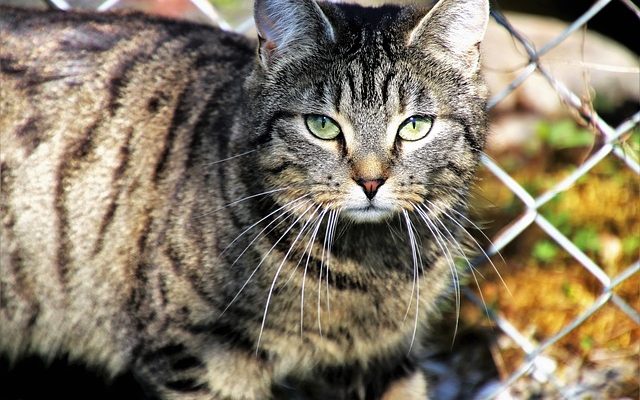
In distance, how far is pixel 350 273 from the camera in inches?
73.9

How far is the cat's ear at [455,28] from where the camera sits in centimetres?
169

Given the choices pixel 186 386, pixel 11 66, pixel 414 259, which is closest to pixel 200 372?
pixel 186 386

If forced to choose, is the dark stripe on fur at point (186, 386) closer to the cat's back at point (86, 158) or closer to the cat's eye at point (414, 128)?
the cat's back at point (86, 158)

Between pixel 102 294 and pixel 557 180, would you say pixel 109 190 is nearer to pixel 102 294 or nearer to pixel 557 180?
pixel 102 294

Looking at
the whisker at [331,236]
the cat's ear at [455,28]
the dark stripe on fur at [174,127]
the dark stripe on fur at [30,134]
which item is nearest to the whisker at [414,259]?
the whisker at [331,236]

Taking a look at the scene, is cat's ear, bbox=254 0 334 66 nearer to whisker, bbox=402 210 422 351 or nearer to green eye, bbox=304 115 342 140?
green eye, bbox=304 115 342 140

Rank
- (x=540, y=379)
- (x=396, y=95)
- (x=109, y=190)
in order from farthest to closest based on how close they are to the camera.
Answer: (x=540, y=379)
(x=109, y=190)
(x=396, y=95)

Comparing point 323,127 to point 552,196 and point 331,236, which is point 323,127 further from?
point 552,196

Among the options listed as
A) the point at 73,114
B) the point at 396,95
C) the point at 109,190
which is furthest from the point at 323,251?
the point at 73,114

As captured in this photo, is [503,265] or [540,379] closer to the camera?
[540,379]

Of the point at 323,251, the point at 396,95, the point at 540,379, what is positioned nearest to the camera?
the point at 396,95

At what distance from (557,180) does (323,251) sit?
127cm

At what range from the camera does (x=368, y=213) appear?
1677mm

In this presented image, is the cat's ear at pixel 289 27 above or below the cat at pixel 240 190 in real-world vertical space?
above
